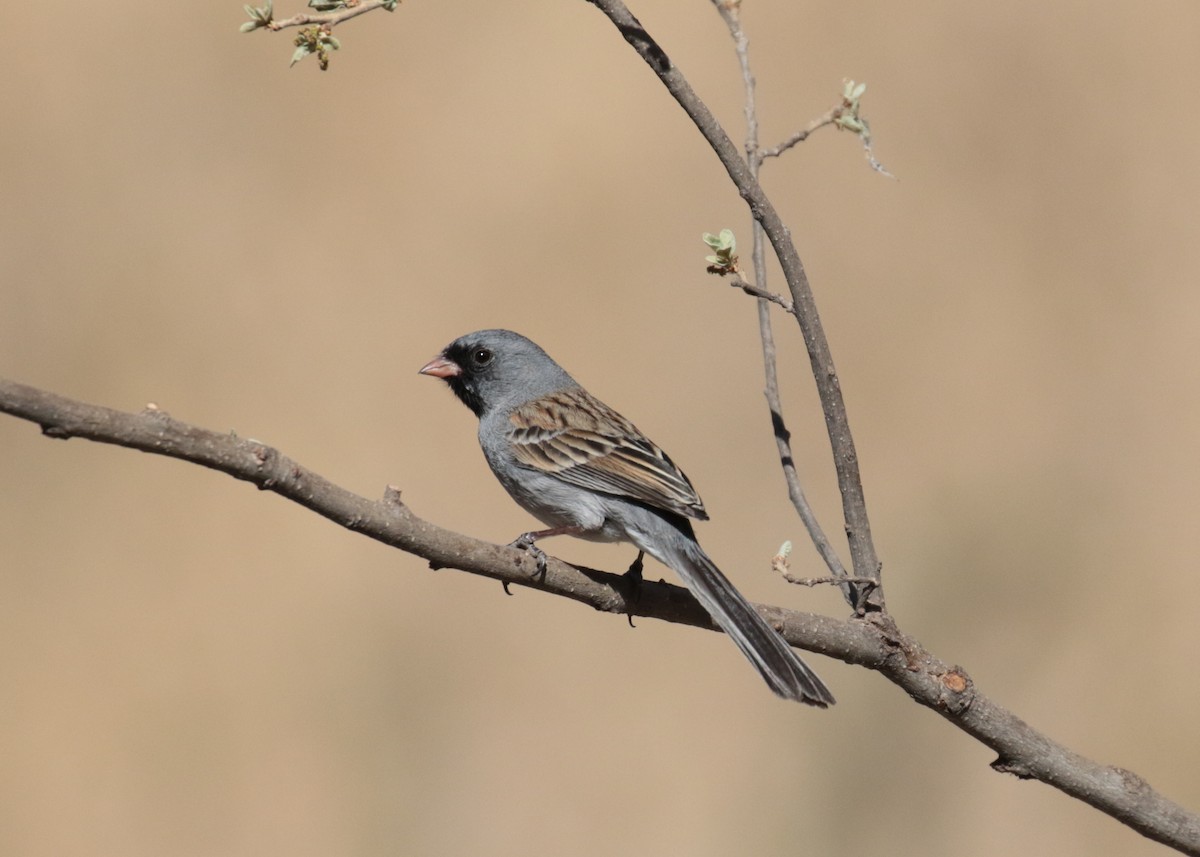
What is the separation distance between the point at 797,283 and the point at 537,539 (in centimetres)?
117

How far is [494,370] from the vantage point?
4.50 m

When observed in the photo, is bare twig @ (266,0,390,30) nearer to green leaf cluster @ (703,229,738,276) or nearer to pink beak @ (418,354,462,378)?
green leaf cluster @ (703,229,738,276)

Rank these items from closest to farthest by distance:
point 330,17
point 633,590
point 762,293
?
point 330,17 < point 762,293 < point 633,590

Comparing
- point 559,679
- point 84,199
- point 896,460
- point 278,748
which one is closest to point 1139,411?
point 896,460

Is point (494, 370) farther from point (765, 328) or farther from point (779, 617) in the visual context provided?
point (779, 617)

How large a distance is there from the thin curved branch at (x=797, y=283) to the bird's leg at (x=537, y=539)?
59 centimetres

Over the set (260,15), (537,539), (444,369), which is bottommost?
(537,539)

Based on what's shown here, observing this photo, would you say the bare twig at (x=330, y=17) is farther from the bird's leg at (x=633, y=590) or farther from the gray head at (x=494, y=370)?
the gray head at (x=494, y=370)

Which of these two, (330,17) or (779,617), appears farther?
(779,617)

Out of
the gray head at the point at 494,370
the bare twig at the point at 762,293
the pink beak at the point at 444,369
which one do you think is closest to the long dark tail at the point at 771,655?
the bare twig at the point at 762,293

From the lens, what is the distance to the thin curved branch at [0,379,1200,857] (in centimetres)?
192

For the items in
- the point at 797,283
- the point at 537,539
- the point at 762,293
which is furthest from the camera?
the point at 537,539

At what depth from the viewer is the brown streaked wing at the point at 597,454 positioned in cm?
353

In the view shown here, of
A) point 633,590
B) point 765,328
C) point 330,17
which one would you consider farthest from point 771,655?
point 330,17
